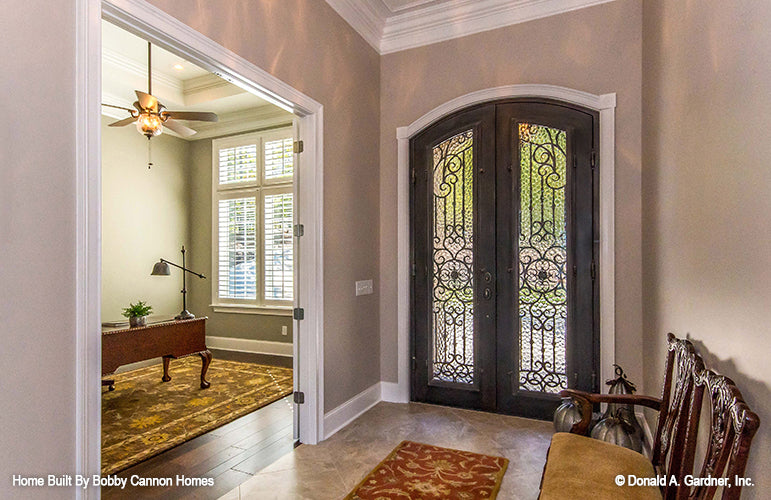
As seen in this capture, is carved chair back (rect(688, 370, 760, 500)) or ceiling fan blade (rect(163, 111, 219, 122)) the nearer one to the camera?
carved chair back (rect(688, 370, 760, 500))

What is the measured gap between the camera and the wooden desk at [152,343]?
3.91 meters

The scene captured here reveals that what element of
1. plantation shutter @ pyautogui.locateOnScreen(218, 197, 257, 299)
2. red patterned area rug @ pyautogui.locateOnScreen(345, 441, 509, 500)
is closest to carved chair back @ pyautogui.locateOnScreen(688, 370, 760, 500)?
red patterned area rug @ pyautogui.locateOnScreen(345, 441, 509, 500)

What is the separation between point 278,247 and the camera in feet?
21.4

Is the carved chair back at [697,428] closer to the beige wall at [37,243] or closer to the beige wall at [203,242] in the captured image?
the beige wall at [37,243]

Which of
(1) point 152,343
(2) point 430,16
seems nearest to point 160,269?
(1) point 152,343

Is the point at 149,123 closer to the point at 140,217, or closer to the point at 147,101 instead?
the point at 147,101

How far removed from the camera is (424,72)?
4.32m

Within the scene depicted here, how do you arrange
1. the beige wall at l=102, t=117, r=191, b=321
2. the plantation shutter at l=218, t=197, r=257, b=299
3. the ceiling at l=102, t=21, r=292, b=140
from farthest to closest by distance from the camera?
the plantation shutter at l=218, t=197, r=257, b=299 → the beige wall at l=102, t=117, r=191, b=321 → the ceiling at l=102, t=21, r=292, b=140

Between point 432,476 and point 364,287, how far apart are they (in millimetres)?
1731

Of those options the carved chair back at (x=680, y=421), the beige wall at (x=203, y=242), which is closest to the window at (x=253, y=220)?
the beige wall at (x=203, y=242)

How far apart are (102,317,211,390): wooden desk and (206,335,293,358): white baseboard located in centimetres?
161

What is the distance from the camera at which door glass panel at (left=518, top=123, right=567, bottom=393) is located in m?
3.77

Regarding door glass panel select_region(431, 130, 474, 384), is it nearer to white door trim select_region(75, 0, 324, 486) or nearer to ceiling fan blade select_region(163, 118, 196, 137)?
white door trim select_region(75, 0, 324, 486)

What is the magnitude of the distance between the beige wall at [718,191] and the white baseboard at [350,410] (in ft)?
7.56
